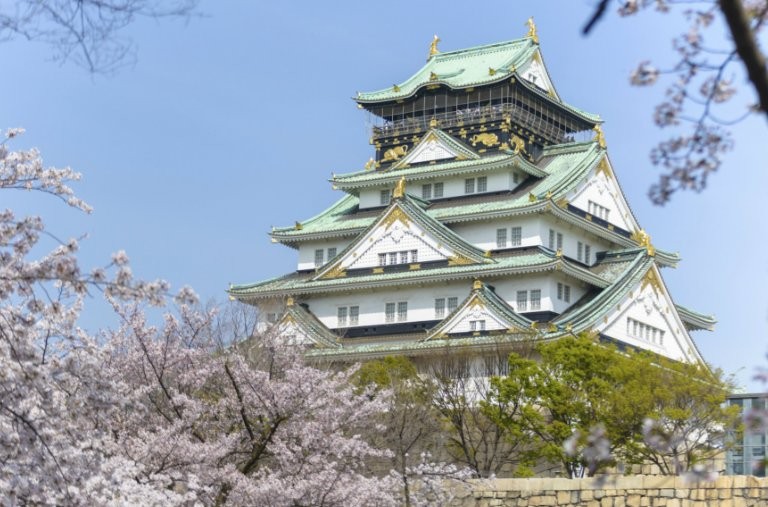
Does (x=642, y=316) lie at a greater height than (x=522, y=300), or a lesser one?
lesser

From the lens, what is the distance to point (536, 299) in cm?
5375

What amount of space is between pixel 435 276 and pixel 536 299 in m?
4.02

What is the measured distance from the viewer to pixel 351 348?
53.8m

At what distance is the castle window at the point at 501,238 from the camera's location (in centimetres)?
5622

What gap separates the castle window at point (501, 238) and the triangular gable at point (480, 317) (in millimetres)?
3781

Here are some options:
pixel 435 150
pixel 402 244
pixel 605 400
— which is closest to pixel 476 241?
pixel 402 244

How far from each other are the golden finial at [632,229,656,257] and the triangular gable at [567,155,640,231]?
0.89 meters

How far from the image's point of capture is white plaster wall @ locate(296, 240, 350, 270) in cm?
6044

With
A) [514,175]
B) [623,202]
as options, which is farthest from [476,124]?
[623,202]

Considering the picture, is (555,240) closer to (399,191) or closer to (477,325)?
(477,325)

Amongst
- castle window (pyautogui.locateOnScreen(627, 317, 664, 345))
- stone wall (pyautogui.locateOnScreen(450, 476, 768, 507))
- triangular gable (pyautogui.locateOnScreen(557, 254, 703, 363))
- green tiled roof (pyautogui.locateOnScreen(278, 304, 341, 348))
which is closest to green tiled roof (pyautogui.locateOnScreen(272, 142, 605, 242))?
triangular gable (pyautogui.locateOnScreen(557, 254, 703, 363))

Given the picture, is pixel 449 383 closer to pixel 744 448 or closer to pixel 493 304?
pixel 493 304

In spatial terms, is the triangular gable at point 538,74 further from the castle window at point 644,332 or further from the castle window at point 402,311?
the castle window at point 644,332

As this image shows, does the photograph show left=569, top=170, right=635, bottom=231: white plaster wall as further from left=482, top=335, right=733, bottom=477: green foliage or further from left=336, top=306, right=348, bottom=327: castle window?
left=482, top=335, right=733, bottom=477: green foliage
